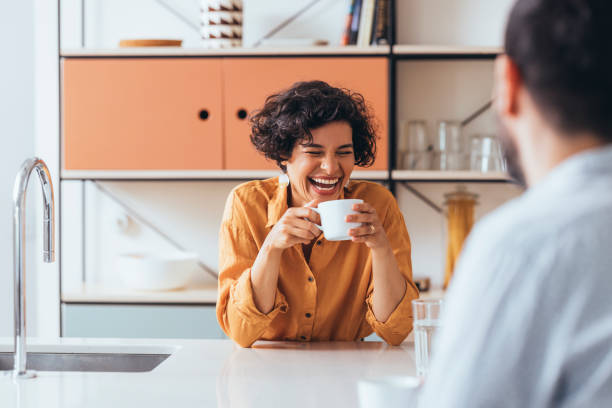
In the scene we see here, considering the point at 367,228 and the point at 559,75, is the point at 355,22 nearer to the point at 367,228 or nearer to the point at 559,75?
the point at 367,228

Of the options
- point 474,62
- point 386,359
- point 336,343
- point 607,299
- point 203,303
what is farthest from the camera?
point 474,62

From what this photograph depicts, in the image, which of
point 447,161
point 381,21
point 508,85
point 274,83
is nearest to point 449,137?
point 447,161

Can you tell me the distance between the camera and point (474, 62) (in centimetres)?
306

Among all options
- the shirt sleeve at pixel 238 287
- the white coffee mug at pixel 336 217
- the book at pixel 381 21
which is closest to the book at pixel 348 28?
the book at pixel 381 21

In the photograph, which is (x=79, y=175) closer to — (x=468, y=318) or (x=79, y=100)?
(x=79, y=100)

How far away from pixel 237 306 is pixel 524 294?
1.10 meters

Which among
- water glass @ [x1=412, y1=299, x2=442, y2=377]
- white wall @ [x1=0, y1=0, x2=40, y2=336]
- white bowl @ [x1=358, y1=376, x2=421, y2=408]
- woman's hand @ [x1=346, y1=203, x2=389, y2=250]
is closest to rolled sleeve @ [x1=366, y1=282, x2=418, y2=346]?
woman's hand @ [x1=346, y1=203, x2=389, y2=250]

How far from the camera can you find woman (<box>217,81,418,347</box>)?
1549mm

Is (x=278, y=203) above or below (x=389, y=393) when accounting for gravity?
above

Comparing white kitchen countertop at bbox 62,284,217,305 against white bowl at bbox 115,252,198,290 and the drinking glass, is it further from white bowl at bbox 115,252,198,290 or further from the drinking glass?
the drinking glass

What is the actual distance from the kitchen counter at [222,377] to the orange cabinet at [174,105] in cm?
129

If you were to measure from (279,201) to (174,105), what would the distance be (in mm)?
1243

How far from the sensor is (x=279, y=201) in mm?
1728

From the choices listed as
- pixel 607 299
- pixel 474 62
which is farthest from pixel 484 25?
pixel 607 299
